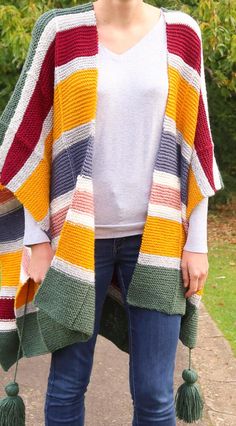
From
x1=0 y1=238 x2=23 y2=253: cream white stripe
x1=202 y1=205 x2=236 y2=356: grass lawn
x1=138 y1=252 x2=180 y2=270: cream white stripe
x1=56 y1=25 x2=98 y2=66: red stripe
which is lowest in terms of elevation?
x1=202 y1=205 x2=236 y2=356: grass lawn

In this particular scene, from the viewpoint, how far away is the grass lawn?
5.16 metres

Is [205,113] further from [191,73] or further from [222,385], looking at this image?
[222,385]

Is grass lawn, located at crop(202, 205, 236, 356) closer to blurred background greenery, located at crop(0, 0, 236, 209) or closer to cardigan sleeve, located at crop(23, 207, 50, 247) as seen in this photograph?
blurred background greenery, located at crop(0, 0, 236, 209)

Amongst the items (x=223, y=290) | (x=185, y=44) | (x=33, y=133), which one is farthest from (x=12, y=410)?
(x=223, y=290)

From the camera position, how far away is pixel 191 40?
244cm

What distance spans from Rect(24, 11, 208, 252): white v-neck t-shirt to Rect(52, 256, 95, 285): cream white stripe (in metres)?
0.09

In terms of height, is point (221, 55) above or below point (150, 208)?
below

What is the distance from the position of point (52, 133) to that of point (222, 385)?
6.55 ft

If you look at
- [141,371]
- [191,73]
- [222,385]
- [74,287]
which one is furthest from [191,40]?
[222,385]

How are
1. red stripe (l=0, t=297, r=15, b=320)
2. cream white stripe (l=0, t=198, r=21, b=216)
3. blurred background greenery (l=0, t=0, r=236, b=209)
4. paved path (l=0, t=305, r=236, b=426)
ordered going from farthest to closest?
blurred background greenery (l=0, t=0, r=236, b=209) → paved path (l=0, t=305, r=236, b=426) → red stripe (l=0, t=297, r=15, b=320) → cream white stripe (l=0, t=198, r=21, b=216)

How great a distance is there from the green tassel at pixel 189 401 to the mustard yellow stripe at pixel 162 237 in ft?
1.95

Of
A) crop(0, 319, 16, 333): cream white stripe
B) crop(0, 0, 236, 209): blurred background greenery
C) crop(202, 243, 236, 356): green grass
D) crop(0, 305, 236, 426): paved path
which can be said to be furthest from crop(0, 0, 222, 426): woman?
crop(0, 0, 236, 209): blurred background greenery

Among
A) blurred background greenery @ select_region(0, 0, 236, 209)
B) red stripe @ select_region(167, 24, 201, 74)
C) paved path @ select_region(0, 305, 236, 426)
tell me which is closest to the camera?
red stripe @ select_region(167, 24, 201, 74)

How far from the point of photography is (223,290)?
6.03m
